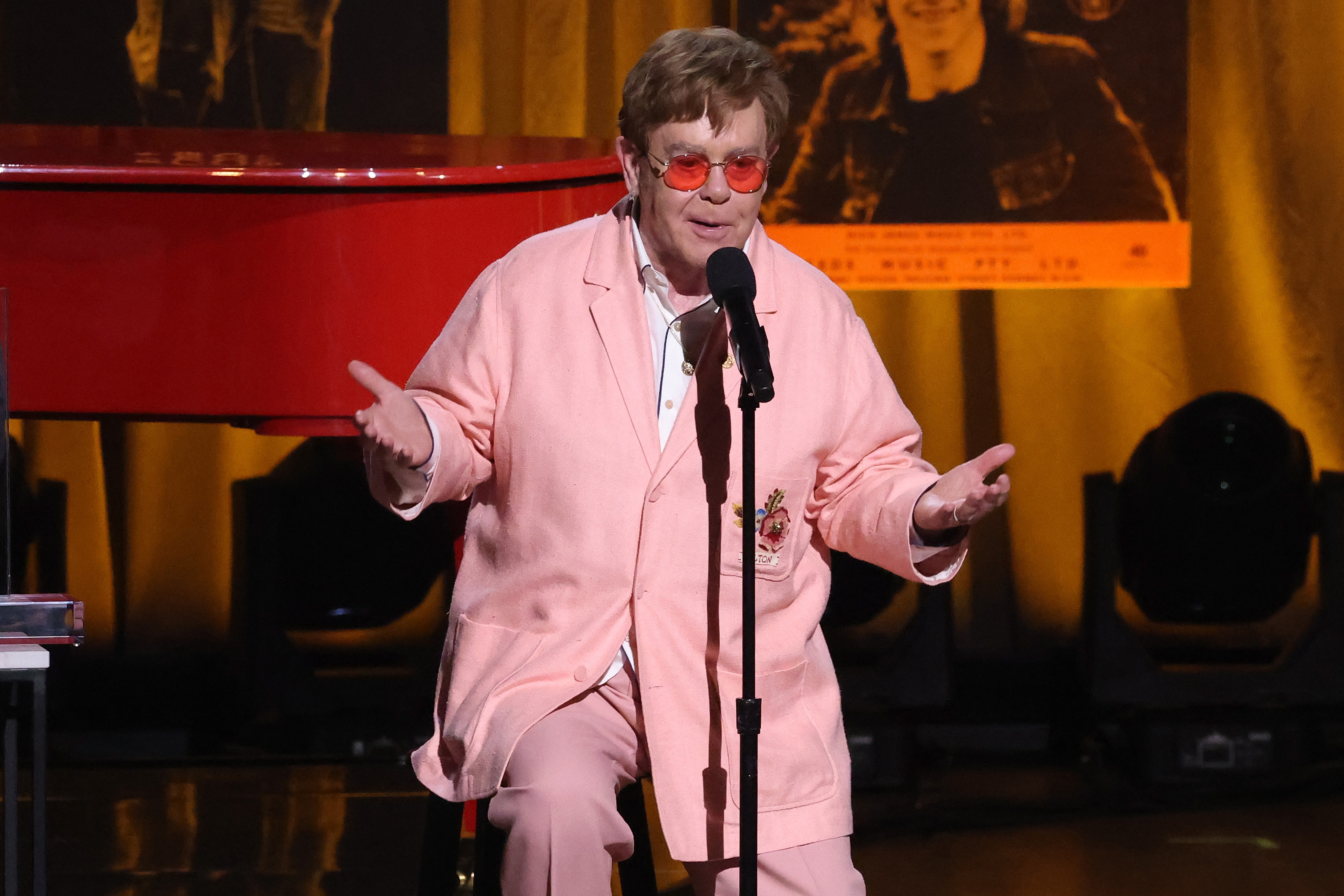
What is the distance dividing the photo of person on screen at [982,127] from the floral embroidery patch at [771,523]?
2086mm

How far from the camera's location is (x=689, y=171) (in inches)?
72.2

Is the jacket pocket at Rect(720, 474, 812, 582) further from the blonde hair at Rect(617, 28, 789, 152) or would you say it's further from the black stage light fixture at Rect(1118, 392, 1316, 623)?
the black stage light fixture at Rect(1118, 392, 1316, 623)

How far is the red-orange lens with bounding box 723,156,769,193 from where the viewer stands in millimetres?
1832

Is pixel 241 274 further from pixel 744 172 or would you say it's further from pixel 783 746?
pixel 783 746

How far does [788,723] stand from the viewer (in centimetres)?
183

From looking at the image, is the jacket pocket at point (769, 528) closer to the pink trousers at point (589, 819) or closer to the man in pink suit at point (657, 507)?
the man in pink suit at point (657, 507)

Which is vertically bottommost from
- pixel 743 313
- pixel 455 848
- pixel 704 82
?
pixel 455 848

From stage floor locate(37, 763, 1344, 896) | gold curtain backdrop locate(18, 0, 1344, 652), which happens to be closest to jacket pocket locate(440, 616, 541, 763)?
stage floor locate(37, 763, 1344, 896)

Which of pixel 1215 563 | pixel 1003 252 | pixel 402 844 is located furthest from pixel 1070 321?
pixel 402 844

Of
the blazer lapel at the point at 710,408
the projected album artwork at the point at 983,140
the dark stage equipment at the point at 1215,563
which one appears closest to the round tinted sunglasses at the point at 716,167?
the blazer lapel at the point at 710,408

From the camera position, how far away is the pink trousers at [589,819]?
1.68 m

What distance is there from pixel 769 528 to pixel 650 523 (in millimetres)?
147

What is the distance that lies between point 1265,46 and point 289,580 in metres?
2.73

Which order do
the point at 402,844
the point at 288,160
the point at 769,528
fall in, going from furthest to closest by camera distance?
1. the point at 402,844
2. the point at 288,160
3. the point at 769,528
